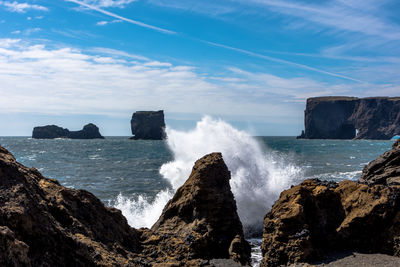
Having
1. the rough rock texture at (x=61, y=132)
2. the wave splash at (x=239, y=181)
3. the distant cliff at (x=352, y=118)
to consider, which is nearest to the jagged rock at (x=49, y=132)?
the rough rock texture at (x=61, y=132)

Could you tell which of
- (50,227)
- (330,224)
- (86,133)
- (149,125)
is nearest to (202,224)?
(330,224)

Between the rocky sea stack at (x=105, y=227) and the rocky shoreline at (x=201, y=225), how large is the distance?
19mm

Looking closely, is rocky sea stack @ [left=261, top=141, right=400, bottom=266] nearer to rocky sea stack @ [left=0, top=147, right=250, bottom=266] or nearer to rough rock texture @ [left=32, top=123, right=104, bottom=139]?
rocky sea stack @ [left=0, top=147, right=250, bottom=266]

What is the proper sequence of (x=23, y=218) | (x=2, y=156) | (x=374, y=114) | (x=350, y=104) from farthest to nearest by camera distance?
1. (x=350, y=104)
2. (x=374, y=114)
3. (x=2, y=156)
4. (x=23, y=218)

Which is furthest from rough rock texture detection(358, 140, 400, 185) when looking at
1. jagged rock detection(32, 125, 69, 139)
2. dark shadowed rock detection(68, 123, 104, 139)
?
jagged rock detection(32, 125, 69, 139)

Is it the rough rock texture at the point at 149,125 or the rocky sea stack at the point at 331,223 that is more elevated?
the rough rock texture at the point at 149,125

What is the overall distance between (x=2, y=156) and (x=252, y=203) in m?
14.1

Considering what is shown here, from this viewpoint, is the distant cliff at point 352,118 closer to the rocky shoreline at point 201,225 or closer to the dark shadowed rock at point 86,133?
the dark shadowed rock at point 86,133

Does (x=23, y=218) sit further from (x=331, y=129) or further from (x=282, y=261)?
(x=331, y=129)

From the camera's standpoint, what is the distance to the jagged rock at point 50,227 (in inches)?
192

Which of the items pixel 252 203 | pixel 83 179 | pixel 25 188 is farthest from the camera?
pixel 83 179

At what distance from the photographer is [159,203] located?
20031 millimetres

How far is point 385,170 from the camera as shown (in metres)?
15.1

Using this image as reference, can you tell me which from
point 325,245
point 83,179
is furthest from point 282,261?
point 83,179
